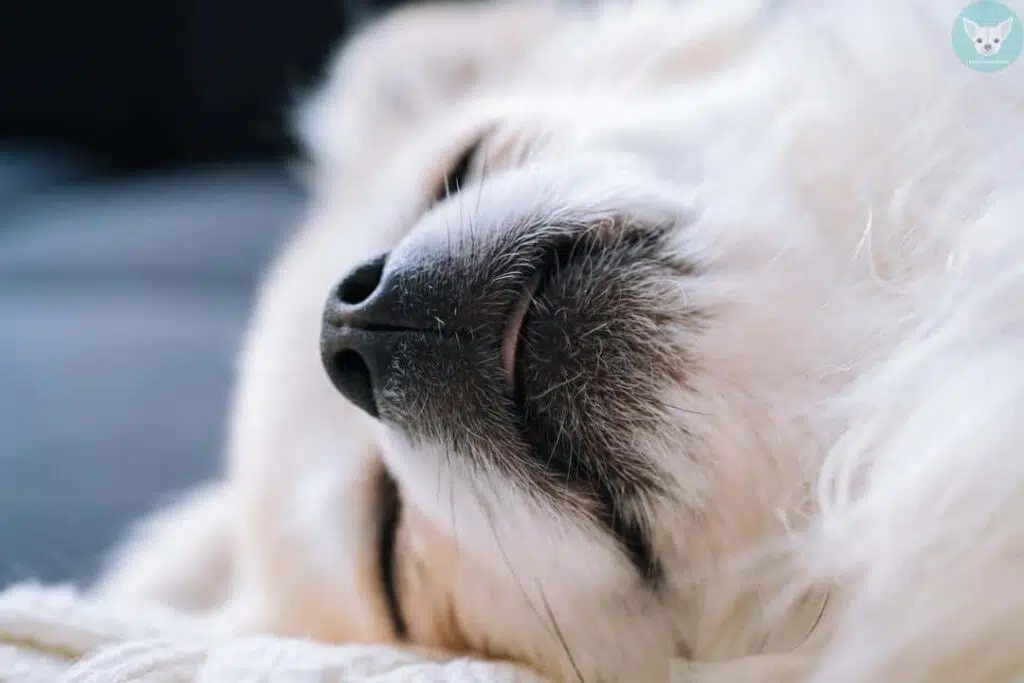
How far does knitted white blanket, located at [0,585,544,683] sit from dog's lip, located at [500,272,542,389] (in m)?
0.20

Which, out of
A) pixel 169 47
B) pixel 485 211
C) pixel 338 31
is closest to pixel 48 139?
pixel 169 47

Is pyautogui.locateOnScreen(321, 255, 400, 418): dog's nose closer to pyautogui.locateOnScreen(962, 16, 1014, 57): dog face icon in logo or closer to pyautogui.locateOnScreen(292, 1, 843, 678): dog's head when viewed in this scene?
pyautogui.locateOnScreen(292, 1, 843, 678): dog's head

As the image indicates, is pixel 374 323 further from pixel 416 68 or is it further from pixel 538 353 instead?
pixel 416 68

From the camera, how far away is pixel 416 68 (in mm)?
1501

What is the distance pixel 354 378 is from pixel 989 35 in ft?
1.69

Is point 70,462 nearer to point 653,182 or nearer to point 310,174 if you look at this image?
point 310,174

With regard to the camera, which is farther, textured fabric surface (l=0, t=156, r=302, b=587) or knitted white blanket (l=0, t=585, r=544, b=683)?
textured fabric surface (l=0, t=156, r=302, b=587)

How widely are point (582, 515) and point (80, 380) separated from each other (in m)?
1.27

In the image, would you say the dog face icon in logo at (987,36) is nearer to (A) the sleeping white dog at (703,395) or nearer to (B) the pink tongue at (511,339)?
(A) the sleeping white dog at (703,395)

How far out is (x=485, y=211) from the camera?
0.82 metres

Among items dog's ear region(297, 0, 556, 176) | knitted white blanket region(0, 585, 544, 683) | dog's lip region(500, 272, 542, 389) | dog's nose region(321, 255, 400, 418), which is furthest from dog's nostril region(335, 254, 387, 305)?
dog's ear region(297, 0, 556, 176)

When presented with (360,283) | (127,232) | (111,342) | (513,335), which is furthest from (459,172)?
(127,232)

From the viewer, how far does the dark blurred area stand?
148 centimetres

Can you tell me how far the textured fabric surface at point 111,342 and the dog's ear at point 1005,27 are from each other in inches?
37.8
